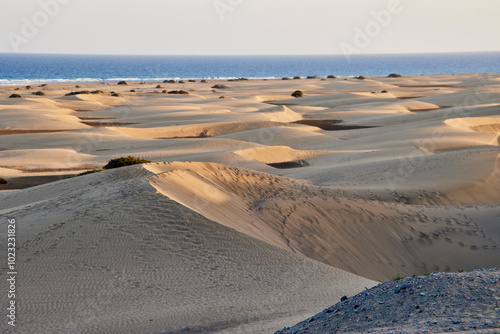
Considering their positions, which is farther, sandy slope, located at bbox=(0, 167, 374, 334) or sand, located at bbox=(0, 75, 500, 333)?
sand, located at bbox=(0, 75, 500, 333)

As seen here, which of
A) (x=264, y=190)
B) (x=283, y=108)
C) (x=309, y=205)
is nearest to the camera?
(x=309, y=205)

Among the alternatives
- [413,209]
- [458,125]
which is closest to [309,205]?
[413,209]

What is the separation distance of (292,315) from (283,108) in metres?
28.0

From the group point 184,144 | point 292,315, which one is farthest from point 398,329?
point 184,144

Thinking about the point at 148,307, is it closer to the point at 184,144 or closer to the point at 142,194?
the point at 142,194

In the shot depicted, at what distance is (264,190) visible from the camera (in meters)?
11.7

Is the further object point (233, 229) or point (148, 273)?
point (233, 229)

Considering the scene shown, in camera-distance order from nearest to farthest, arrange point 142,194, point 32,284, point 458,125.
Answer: point 32,284
point 142,194
point 458,125

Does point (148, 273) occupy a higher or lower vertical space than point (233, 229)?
lower

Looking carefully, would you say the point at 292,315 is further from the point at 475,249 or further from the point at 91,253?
the point at 475,249

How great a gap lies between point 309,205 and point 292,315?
4873mm

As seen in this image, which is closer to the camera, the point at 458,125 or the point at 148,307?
the point at 148,307

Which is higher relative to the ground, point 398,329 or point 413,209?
point 398,329

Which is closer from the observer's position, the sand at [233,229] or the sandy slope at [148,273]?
the sandy slope at [148,273]
